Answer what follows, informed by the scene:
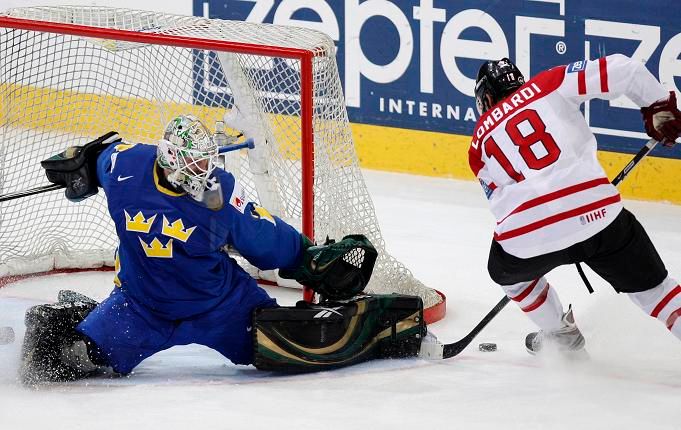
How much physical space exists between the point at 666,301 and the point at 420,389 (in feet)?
2.40

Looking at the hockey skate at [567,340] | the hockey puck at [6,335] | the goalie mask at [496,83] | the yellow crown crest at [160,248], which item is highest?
the goalie mask at [496,83]

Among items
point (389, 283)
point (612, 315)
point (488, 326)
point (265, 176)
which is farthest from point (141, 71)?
point (612, 315)

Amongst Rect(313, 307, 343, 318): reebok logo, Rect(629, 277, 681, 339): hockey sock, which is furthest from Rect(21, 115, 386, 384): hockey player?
Rect(629, 277, 681, 339): hockey sock

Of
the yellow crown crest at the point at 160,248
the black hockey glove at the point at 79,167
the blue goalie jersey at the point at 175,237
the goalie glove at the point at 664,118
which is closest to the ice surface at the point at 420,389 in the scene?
the blue goalie jersey at the point at 175,237

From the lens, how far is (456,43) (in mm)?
6457

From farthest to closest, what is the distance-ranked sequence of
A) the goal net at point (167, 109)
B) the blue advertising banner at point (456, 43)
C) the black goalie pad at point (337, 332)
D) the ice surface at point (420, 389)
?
1. the blue advertising banner at point (456, 43)
2. the goal net at point (167, 109)
3. the black goalie pad at point (337, 332)
4. the ice surface at point (420, 389)

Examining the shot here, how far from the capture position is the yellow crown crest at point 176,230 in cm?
399

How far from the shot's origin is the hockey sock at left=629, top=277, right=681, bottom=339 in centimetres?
397

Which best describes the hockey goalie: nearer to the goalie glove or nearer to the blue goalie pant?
the blue goalie pant

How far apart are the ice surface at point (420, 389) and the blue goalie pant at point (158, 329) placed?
0.08m

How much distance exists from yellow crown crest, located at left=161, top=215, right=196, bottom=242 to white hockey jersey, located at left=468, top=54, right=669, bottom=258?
2.90 ft

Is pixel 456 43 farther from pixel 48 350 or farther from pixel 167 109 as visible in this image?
pixel 48 350

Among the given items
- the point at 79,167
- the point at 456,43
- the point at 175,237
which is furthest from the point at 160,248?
the point at 456,43

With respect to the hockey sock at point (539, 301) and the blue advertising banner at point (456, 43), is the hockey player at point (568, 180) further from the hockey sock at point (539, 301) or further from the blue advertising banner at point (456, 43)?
the blue advertising banner at point (456, 43)
